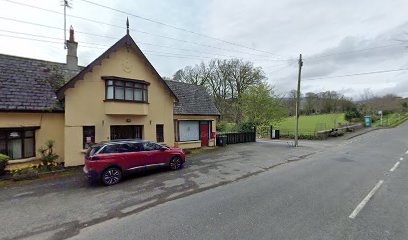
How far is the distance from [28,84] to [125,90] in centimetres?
502

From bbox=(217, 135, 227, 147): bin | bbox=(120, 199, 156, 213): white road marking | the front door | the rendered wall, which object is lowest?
bbox=(120, 199, 156, 213): white road marking

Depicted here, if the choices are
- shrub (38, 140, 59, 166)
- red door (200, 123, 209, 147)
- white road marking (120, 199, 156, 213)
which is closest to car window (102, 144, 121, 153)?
white road marking (120, 199, 156, 213)

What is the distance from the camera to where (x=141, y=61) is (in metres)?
14.3

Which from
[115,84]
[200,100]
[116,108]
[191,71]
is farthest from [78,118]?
[191,71]

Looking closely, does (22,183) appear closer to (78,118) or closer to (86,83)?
(78,118)

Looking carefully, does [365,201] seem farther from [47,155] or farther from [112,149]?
[47,155]

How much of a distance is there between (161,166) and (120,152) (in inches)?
86.4

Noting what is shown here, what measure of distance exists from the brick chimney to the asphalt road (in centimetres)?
1311

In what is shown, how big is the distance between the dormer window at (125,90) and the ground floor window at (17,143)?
14.2 feet

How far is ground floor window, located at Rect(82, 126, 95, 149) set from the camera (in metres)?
12.1

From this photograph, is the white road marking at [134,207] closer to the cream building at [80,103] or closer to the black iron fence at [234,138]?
the cream building at [80,103]

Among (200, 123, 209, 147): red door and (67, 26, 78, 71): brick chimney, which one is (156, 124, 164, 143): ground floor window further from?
(67, 26, 78, 71): brick chimney

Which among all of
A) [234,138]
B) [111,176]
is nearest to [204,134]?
[234,138]

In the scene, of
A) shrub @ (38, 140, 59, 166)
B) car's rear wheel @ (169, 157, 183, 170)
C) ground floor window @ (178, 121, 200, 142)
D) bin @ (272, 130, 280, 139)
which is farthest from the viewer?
bin @ (272, 130, 280, 139)
